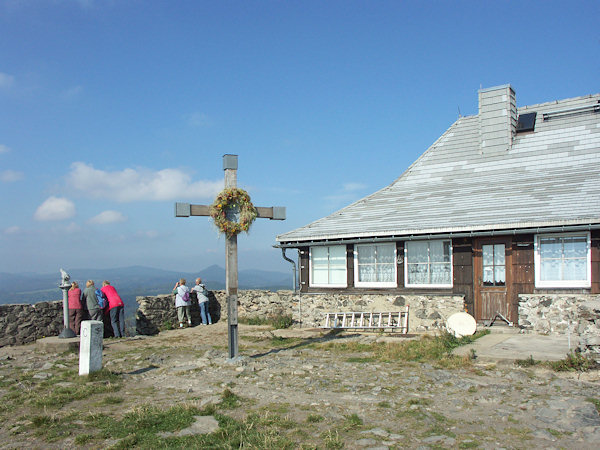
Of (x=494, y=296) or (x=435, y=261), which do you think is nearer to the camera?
(x=494, y=296)

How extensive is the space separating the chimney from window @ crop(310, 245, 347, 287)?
655cm

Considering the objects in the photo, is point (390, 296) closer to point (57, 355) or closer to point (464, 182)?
point (464, 182)

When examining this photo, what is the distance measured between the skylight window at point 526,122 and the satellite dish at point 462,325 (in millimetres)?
8893

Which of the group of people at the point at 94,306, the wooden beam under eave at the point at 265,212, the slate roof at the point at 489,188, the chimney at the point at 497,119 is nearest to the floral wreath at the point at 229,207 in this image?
the wooden beam under eave at the point at 265,212

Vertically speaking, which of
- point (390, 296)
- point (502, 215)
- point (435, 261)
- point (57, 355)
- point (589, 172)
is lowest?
point (57, 355)

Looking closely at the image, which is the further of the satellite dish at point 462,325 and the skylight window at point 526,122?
the skylight window at point 526,122

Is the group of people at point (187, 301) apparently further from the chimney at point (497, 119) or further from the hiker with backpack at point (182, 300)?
the chimney at point (497, 119)

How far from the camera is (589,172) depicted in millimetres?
15664

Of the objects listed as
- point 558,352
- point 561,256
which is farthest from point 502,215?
point 558,352

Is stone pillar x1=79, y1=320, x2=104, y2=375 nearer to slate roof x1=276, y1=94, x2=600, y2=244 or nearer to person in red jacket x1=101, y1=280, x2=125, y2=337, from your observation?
person in red jacket x1=101, y1=280, x2=125, y2=337

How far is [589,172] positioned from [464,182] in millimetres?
3822

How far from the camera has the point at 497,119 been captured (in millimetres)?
18828

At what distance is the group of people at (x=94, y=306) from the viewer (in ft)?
52.2

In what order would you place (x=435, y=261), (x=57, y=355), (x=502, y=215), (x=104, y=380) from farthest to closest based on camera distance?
(x=435, y=261) → (x=502, y=215) → (x=57, y=355) → (x=104, y=380)
